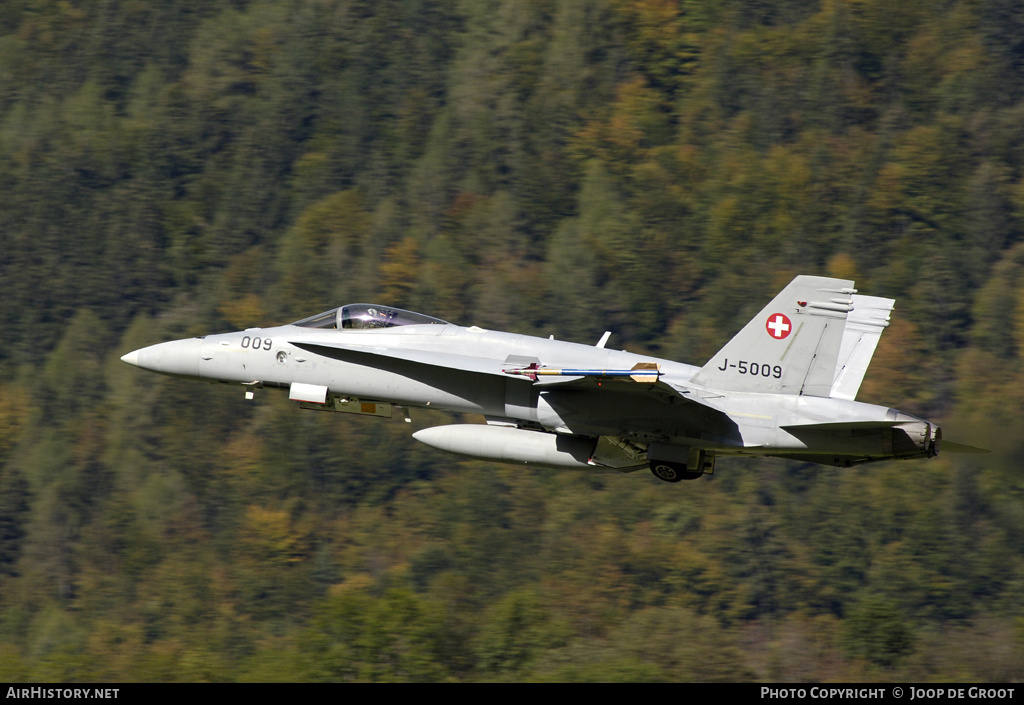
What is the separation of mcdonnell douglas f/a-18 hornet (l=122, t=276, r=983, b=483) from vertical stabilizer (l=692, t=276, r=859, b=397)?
1 cm

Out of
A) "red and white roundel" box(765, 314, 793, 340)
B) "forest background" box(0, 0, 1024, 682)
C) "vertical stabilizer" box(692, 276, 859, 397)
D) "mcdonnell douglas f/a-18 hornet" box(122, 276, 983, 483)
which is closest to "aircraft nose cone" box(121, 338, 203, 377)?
"mcdonnell douglas f/a-18 hornet" box(122, 276, 983, 483)

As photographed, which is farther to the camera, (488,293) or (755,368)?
(488,293)

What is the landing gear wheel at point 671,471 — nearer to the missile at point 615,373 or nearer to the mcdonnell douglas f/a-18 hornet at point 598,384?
the mcdonnell douglas f/a-18 hornet at point 598,384

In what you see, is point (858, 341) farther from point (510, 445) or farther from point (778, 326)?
point (510, 445)

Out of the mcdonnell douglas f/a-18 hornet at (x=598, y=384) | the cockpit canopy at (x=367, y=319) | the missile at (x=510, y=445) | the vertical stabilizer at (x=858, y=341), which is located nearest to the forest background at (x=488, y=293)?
the vertical stabilizer at (x=858, y=341)

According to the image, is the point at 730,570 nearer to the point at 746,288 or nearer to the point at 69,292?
the point at 746,288

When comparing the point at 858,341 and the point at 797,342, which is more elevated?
the point at 858,341

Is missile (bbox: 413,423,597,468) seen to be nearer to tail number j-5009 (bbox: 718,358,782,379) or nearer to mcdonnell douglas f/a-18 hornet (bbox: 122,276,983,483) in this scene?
mcdonnell douglas f/a-18 hornet (bbox: 122,276,983,483)

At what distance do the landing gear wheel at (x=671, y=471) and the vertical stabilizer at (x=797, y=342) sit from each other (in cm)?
142

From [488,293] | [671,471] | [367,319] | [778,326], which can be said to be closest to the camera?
[778,326]

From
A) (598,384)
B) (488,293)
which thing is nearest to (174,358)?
(598,384)

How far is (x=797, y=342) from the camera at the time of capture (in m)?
18.4

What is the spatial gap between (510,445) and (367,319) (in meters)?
3.06

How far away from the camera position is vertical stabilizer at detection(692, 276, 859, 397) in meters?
18.4
